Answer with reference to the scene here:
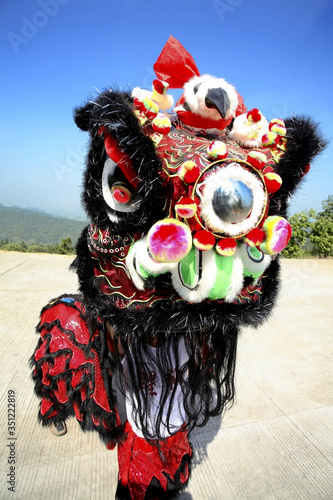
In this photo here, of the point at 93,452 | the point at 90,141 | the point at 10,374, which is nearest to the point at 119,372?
the point at 93,452

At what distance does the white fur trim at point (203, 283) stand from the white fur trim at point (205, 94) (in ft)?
1.53

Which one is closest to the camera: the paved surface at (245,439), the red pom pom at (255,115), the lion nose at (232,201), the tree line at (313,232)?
the lion nose at (232,201)

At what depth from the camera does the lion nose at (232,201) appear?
0.82m

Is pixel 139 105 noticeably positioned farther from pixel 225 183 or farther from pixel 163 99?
pixel 225 183

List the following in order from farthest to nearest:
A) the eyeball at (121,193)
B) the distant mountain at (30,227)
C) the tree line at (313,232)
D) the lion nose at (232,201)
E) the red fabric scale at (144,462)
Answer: the distant mountain at (30,227) → the tree line at (313,232) → the red fabric scale at (144,462) → the eyeball at (121,193) → the lion nose at (232,201)

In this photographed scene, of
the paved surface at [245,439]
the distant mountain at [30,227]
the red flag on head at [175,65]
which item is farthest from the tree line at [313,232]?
the distant mountain at [30,227]

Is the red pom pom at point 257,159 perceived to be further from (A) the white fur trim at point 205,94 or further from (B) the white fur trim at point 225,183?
(A) the white fur trim at point 205,94

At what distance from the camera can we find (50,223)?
30547 millimetres

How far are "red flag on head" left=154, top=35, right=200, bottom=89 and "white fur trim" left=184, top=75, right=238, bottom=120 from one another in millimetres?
97

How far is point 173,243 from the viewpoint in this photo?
0.79 metres

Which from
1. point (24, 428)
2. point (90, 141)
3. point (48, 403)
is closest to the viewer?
point (90, 141)

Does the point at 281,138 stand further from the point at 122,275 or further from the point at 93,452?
the point at 93,452

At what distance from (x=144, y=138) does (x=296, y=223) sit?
21.9 feet

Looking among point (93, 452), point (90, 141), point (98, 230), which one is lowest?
point (93, 452)
